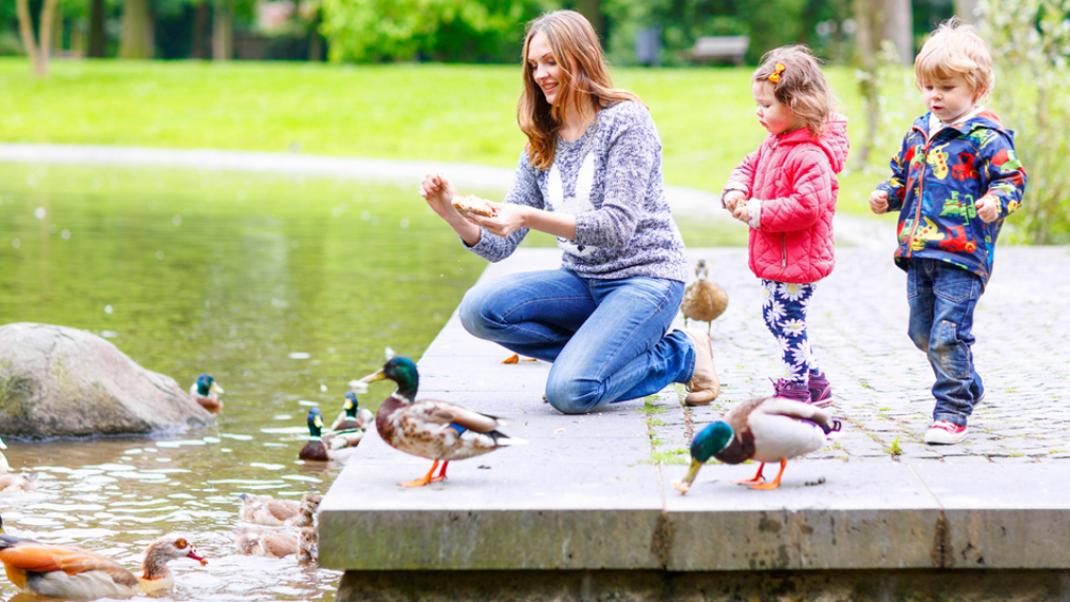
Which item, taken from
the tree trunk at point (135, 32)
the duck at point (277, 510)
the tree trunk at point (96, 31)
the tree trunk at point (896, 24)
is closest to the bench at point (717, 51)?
the tree trunk at point (135, 32)

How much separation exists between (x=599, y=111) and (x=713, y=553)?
218cm

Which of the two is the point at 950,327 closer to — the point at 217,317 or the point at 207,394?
the point at 207,394

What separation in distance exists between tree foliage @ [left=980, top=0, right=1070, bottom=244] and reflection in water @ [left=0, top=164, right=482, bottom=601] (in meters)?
5.28

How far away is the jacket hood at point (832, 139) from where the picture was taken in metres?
5.60

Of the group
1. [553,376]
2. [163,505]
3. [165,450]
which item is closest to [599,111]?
[553,376]

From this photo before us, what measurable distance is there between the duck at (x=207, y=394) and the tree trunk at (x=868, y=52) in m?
12.7

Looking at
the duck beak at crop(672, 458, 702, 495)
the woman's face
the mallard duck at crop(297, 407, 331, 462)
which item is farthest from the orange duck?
the woman's face

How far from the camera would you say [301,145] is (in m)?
33.5

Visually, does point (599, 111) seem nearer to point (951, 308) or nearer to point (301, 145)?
point (951, 308)

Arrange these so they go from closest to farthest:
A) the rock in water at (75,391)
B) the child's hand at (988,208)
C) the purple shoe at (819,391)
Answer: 1. the child's hand at (988,208)
2. the purple shoe at (819,391)
3. the rock in water at (75,391)

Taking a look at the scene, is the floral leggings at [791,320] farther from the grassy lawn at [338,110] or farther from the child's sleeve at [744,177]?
the grassy lawn at [338,110]

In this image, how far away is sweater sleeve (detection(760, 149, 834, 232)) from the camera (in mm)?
5449

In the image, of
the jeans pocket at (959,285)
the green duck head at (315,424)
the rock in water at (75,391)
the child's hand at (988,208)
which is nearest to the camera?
the child's hand at (988,208)

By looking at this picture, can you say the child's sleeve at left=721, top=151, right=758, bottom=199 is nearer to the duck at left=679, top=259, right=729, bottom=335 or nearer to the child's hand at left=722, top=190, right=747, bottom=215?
the child's hand at left=722, top=190, right=747, bottom=215
